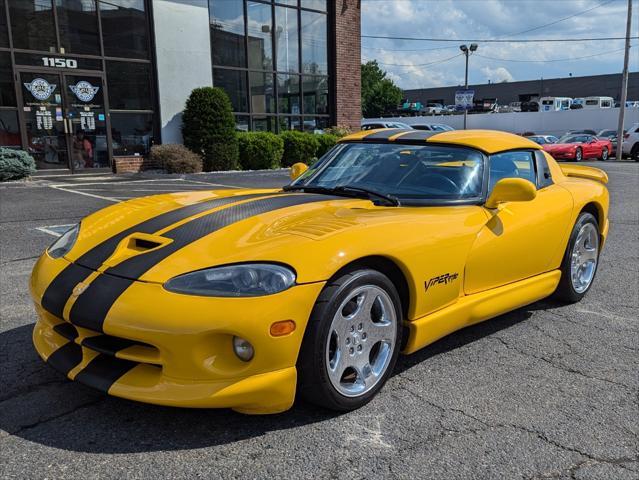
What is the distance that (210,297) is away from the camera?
2355 millimetres

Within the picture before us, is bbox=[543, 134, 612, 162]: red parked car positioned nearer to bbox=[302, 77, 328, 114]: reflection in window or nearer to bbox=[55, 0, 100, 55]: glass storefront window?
bbox=[302, 77, 328, 114]: reflection in window

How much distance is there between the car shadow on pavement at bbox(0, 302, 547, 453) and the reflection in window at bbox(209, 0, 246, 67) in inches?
608

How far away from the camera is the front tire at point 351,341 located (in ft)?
8.20

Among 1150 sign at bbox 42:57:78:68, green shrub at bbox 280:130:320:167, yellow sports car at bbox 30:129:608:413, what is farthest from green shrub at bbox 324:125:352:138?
yellow sports car at bbox 30:129:608:413

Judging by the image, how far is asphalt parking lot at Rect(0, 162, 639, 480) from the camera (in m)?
2.27

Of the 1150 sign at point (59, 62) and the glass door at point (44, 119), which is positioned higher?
the 1150 sign at point (59, 62)

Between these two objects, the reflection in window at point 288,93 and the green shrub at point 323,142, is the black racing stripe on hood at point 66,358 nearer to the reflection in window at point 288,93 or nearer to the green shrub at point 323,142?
the green shrub at point 323,142

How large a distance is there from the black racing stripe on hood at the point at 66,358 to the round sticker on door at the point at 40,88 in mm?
12939

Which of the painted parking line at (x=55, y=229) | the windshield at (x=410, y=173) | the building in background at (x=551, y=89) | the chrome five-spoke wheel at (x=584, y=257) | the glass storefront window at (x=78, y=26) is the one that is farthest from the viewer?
the building in background at (x=551, y=89)

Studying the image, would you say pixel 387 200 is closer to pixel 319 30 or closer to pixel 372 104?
pixel 319 30

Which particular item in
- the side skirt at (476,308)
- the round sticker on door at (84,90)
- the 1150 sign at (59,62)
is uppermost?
the 1150 sign at (59,62)

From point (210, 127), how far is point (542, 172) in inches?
491

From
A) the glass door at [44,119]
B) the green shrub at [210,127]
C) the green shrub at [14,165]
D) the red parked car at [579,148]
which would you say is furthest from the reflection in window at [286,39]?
the red parked car at [579,148]

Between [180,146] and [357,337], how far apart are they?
13.4 metres
